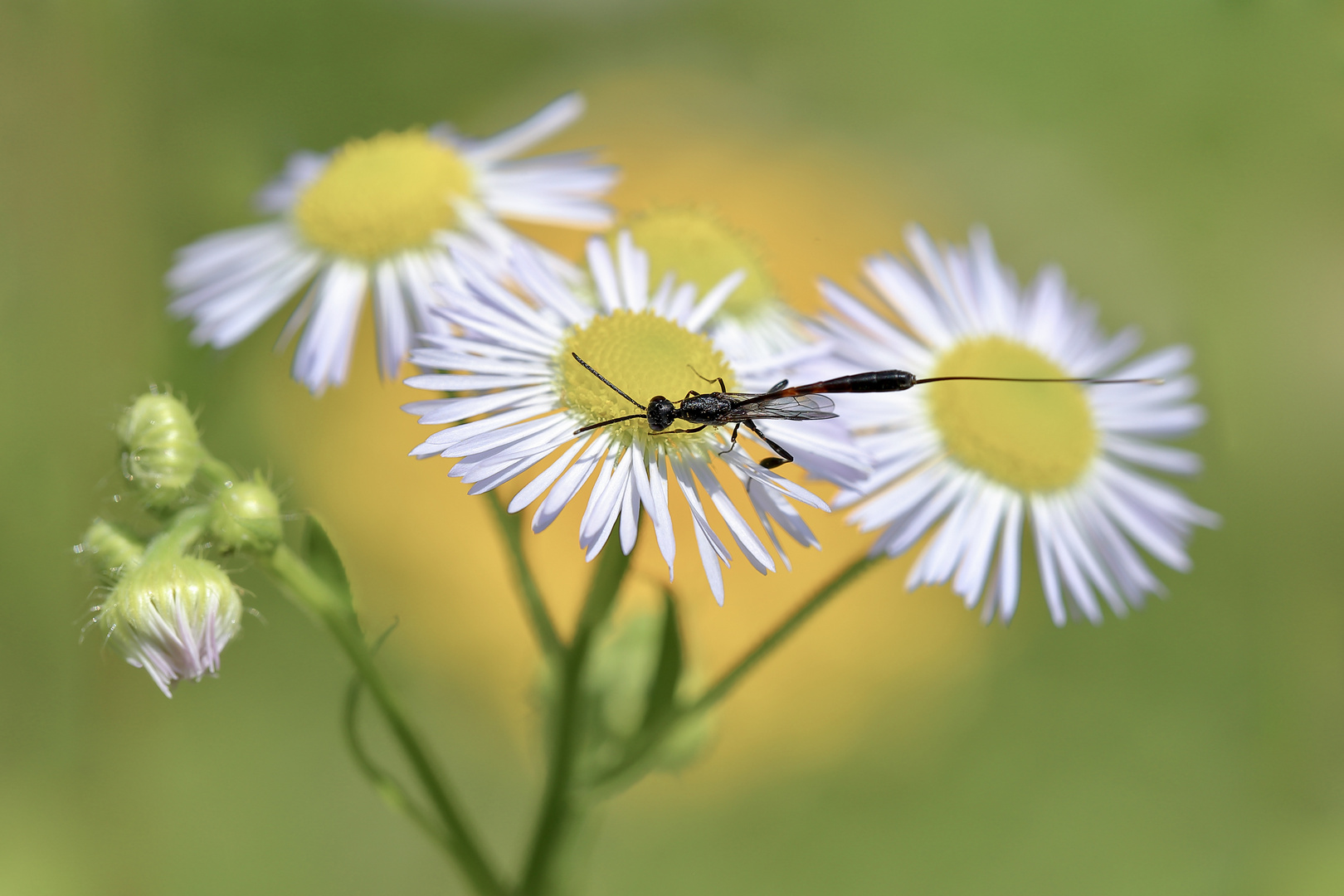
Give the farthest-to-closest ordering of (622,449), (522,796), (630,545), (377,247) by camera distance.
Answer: (522,796) < (377,247) < (622,449) < (630,545)

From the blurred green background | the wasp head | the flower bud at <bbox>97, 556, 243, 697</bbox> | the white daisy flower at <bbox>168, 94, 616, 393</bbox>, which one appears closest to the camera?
the flower bud at <bbox>97, 556, 243, 697</bbox>

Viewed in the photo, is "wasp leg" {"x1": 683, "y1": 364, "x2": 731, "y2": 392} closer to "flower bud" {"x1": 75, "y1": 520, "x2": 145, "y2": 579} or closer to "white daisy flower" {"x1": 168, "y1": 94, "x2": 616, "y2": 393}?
"white daisy flower" {"x1": 168, "y1": 94, "x2": 616, "y2": 393}

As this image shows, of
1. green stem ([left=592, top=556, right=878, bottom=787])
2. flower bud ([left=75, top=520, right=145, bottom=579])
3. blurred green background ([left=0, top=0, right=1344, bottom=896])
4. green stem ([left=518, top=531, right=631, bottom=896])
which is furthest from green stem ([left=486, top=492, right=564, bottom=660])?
blurred green background ([left=0, top=0, right=1344, bottom=896])

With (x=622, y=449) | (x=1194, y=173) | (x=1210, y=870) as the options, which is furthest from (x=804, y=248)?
(x=622, y=449)

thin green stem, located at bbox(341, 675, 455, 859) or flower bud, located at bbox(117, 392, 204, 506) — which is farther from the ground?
flower bud, located at bbox(117, 392, 204, 506)

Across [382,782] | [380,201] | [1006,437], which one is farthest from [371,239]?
[1006,437]

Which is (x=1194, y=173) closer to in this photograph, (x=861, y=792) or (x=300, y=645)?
(x=861, y=792)
